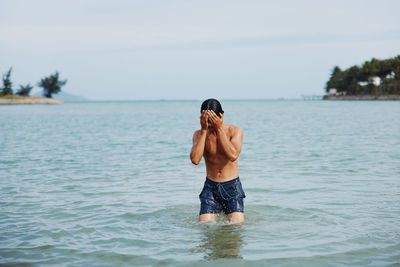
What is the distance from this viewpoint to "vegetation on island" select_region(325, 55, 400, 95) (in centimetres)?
12469

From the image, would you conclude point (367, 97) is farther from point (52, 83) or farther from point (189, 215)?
point (189, 215)

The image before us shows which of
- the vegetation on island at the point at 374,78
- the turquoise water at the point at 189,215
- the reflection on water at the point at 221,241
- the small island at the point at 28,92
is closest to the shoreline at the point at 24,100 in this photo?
the small island at the point at 28,92

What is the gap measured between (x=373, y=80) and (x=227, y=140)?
135 meters

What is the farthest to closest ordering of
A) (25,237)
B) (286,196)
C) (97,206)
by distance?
1. (286,196)
2. (97,206)
3. (25,237)

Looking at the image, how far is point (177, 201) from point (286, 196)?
2.40 meters

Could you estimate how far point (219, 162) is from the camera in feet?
21.5

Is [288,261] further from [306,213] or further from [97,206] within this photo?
[97,206]

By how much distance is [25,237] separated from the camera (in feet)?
22.5

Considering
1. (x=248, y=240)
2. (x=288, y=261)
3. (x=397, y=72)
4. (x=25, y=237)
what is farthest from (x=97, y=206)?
(x=397, y=72)

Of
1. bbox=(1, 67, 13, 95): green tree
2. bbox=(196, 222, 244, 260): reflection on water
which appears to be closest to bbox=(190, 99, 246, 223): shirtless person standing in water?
bbox=(196, 222, 244, 260): reflection on water

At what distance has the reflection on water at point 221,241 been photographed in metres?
5.97

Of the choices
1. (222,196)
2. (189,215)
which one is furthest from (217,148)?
(189,215)

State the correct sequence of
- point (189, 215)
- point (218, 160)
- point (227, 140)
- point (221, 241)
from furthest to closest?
point (189, 215), point (218, 160), point (221, 241), point (227, 140)

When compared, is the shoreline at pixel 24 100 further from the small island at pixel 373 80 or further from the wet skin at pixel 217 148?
the wet skin at pixel 217 148
